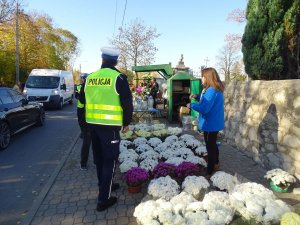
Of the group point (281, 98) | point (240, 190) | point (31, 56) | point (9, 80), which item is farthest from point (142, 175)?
point (31, 56)

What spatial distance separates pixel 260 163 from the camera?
6234 millimetres

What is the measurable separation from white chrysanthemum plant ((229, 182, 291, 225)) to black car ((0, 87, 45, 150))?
6772 millimetres

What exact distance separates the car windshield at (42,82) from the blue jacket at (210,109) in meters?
15.3

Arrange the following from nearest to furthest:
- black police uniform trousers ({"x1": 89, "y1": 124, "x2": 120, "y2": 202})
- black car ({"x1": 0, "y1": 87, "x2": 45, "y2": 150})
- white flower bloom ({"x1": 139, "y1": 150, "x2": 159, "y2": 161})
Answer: black police uniform trousers ({"x1": 89, "y1": 124, "x2": 120, "y2": 202}) < white flower bloom ({"x1": 139, "y1": 150, "x2": 159, "y2": 161}) < black car ({"x1": 0, "y1": 87, "x2": 45, "y2": 150})

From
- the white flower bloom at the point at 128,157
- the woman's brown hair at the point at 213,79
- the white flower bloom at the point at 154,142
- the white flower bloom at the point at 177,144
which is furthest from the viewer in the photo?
the white flower bloom at the point at 154,142

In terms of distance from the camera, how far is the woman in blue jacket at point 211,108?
16.7 feet

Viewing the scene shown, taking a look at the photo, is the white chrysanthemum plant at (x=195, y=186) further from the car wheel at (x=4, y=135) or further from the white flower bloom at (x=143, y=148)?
the car wheel at (x=4, y=135)

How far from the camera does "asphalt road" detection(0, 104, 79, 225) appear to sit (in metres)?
4.62

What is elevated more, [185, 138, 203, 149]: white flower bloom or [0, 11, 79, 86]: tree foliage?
[0, 11, 79, 86]: tree foliage

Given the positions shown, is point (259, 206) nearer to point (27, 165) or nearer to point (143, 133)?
point (143, 133)

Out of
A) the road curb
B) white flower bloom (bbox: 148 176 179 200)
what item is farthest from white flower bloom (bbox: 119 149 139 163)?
white flower bloom (bbox: 148 176 179 200)

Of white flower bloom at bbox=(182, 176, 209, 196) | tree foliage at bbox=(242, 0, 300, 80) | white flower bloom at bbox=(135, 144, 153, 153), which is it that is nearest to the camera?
white flower bloom at bbox=(182, 176, 209, 196)

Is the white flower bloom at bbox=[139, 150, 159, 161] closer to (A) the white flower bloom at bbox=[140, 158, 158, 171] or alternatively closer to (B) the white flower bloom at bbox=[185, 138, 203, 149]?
(A) the white flower bloom at bbox=[140, 158, 158, 171]

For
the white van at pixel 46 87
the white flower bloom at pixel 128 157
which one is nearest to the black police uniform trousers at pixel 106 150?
the white flower bloom at pixel 128 157
